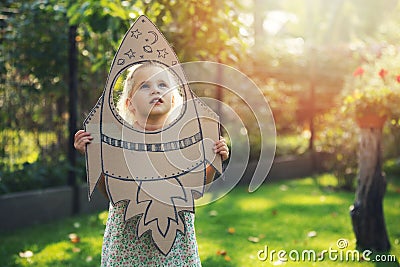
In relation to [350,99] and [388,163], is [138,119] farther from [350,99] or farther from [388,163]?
[388,163]

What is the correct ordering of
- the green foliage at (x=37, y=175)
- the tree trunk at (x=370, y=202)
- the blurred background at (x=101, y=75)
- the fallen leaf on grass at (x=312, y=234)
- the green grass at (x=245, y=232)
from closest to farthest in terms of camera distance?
the green grass at (x=245, y=232), the tree trunk at (x=370, y=202), the blurred background at (x=101, y=75), the fallen leaf on grass at (x=312, y=234), the green foliage at (x=37, y=175)

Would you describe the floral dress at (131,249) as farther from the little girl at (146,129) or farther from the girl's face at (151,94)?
the girl's face at (151,94)

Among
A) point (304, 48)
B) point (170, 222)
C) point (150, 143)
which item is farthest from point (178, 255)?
point (304, 48)

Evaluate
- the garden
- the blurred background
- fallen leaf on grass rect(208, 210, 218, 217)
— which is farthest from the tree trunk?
fallen leaf on grass rect(208, 210, 218, 217)

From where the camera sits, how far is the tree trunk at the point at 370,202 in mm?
4230

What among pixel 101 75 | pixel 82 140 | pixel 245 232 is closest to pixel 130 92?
pixel 82 140

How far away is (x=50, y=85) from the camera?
5.75 meters

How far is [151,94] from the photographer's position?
252 cm

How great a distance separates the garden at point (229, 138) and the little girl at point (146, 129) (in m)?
0.29

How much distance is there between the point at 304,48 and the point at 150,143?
695cm

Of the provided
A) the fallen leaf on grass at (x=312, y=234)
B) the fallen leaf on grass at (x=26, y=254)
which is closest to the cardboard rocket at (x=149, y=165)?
the fallen leaf on grass at (x=26, y=254)

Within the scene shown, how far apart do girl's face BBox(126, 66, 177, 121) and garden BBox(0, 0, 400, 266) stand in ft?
1.00

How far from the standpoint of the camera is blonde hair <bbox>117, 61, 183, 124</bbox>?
2.61 m

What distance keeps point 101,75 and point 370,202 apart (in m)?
3.30
